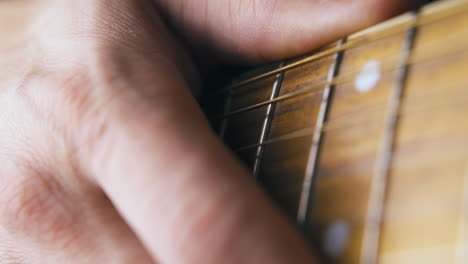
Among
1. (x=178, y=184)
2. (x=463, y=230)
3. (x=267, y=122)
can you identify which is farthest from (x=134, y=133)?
(x=463, y=230)

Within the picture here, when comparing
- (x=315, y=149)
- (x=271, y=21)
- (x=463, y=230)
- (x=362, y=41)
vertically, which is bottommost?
(x=463, y=230)

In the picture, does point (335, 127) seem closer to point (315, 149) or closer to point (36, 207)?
point (315, 149)

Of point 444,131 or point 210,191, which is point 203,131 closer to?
point 210,191

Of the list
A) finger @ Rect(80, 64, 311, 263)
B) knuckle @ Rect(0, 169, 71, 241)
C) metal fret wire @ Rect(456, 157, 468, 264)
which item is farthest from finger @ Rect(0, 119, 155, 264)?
metal fret wire @ Rect(456, 157, 468, 264)

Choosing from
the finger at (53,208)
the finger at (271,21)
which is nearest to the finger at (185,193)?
the finger at (53,208)

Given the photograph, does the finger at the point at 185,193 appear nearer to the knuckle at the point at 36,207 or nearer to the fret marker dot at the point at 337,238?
the fret marker dot at the point at 337,238

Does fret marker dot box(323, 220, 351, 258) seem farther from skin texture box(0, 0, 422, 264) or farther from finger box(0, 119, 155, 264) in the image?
finger box(0, 119, 155, 264)
